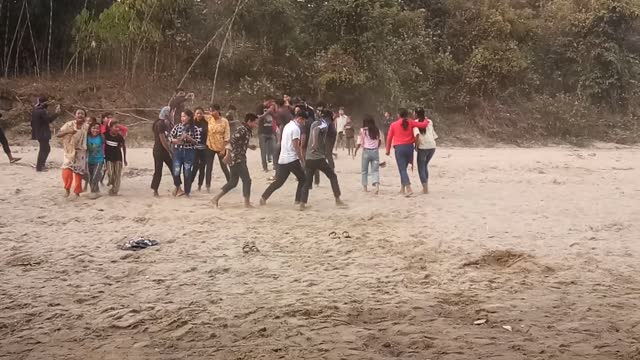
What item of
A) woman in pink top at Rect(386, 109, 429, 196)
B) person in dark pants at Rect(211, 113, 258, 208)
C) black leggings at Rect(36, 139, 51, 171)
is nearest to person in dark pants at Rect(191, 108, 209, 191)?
person in dark pants at Rect(211, 113, 258, 208)

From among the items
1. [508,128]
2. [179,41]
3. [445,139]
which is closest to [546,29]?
[508,128]

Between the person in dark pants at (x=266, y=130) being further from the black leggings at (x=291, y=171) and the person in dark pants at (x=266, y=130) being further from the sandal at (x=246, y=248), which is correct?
the sandal at (x=246, y=248)

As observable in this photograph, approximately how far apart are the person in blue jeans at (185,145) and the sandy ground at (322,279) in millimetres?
432

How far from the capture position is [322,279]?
6082 mm

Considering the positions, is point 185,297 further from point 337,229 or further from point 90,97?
point 90,97

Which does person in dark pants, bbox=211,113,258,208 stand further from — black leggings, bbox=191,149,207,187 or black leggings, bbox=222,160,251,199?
black leggings, bbox=191,149,207,187

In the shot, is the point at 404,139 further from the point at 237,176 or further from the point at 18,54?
the point at 18,54

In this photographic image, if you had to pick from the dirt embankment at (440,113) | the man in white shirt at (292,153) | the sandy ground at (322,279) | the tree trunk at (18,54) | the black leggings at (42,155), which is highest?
the tree trunk at (18,54)

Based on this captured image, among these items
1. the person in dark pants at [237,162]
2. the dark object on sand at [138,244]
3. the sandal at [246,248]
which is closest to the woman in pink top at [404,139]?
the person in dark pants at [237,162]

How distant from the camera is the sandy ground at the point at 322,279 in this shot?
4613 millimetres

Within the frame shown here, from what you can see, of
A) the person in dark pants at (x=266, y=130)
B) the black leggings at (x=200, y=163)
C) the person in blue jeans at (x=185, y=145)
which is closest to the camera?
the person in blue jeans at (x=185, y=145)

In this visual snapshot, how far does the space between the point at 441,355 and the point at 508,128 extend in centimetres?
2597

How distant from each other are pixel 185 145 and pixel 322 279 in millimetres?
5285

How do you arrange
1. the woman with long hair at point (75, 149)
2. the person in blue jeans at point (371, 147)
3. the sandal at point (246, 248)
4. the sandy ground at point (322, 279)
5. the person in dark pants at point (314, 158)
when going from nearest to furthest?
the sandy ground at point (322, 279) < the sandal at point (246, 248) < the person in dark pants at point (314, 158) < the woman with long hair at point (75, 149) < the person in blue jeans at point (371, 147)
